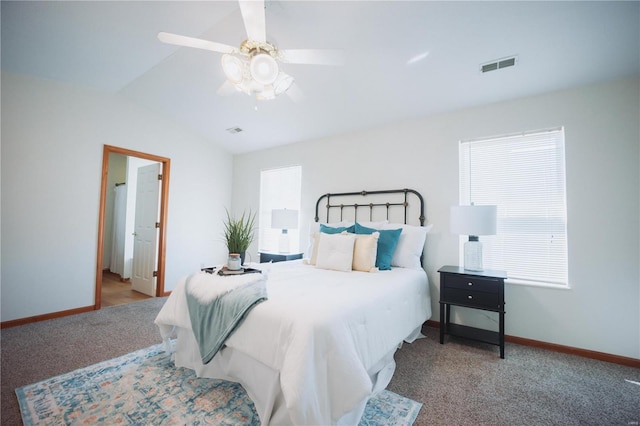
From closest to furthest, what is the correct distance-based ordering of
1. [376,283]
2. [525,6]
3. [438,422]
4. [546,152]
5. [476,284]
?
[438,422] → [525,6] → [376,283] → [476,284] → [546,152]

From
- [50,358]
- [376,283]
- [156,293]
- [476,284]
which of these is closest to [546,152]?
[476,284]

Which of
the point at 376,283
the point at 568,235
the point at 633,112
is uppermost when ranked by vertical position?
the point at 633,112

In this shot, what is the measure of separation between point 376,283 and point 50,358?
2.83 metres

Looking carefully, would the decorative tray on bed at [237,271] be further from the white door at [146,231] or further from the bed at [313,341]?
the white door at [146,231]

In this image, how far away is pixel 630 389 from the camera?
199 centimetres

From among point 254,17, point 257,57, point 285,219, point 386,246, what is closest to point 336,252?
point 386,246

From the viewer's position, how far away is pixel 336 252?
2873 mm

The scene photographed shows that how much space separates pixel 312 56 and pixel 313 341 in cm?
193

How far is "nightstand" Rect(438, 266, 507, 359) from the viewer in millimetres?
2475

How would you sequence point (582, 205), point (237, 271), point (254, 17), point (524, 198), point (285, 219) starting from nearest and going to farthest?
point (254, 17), point (237, 271), point (582, 205), point (524, 198), point (285, 219)

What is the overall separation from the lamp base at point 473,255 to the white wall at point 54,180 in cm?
459

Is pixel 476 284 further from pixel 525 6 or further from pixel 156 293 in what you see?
pixel 156 293

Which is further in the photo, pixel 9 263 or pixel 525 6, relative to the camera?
pixel 9 263

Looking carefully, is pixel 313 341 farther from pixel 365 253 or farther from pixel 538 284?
pixel 538 284
